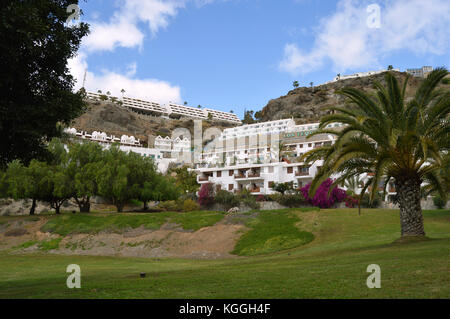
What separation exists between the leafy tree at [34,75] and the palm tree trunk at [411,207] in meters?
18.5

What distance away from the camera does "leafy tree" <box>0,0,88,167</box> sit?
39.8ft

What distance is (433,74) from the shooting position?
2145 centimetres

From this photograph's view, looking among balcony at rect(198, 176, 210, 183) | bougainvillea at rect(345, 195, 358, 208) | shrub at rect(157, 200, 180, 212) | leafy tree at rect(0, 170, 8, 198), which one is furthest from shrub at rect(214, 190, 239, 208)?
leafy tree at rect(0, 170, 8, 198)

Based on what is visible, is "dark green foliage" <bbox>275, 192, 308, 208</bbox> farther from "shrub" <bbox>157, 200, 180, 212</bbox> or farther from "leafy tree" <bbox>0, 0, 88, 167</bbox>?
"leafy tree" <bbox>0, 0, 88, 167</bbox>

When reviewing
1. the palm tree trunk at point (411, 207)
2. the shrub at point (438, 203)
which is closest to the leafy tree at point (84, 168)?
the palm tree trunk at point (411, 207)

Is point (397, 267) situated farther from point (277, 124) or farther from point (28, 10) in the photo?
point (277, 124)

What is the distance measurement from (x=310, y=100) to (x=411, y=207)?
170 metres

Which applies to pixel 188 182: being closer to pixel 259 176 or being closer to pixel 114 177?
pixel 259 176

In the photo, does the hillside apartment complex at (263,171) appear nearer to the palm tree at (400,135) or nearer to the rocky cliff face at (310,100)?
the palm tree at (400,135)

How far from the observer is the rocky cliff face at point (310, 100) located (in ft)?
579

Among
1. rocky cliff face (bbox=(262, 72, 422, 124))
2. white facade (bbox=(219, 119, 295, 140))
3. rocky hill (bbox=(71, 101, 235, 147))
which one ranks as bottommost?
white facade (bbox=(219, 119, 295, 140))

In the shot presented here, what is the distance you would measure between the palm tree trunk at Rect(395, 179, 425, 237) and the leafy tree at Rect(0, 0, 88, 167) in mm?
18540

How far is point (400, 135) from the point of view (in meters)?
21.8

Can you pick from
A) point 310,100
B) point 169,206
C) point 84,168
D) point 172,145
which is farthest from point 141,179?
point 310,100
